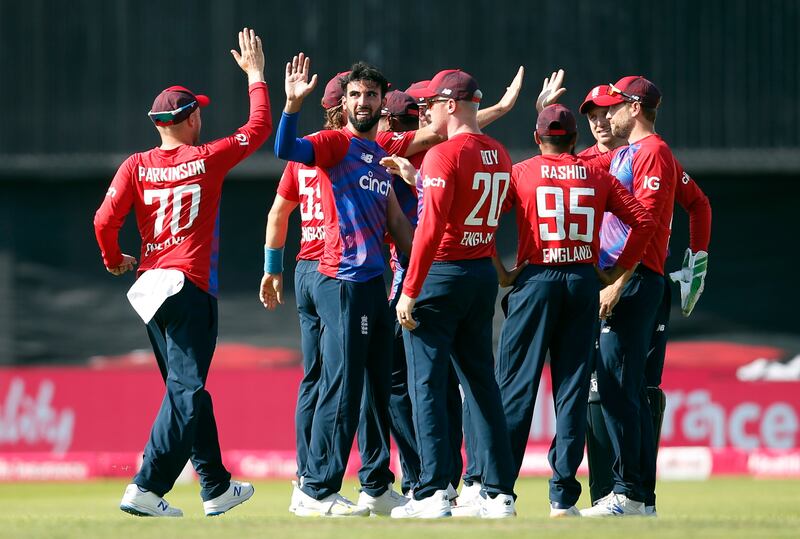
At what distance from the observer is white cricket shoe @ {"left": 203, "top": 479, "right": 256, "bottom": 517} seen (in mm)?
8336

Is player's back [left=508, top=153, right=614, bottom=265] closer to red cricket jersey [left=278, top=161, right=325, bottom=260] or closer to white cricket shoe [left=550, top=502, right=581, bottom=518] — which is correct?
red cricket jersey [left=278, top=161, right=325, bottom=260]

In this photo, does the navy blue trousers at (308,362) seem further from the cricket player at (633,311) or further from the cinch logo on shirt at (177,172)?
the cricket player at (633,311)

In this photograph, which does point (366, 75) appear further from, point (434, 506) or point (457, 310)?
point (434, 506)

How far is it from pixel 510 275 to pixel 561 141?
0.85 meters

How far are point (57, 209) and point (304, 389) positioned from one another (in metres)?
10.4

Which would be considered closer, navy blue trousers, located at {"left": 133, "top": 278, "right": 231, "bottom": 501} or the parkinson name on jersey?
navy blue trousers, located at {"left": 133, "top": 278, "right": 231, "bottom": 501}

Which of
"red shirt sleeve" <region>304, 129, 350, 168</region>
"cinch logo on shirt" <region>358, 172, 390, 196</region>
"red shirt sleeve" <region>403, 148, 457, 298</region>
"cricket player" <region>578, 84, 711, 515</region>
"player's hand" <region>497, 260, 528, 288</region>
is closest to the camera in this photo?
"red shirt sleeve" <region>403, 148, 457, 298</region>

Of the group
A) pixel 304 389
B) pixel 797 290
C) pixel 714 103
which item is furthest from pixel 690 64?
pixel 304 389

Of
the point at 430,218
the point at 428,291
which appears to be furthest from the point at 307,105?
the point at 430,218

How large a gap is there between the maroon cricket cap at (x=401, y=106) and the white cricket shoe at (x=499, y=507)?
8.86 ft

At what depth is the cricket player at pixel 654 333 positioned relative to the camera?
8.76 meters

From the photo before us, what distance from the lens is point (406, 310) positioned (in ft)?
24.7

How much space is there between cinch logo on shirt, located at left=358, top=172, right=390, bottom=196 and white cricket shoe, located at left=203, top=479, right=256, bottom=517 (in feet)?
6.44

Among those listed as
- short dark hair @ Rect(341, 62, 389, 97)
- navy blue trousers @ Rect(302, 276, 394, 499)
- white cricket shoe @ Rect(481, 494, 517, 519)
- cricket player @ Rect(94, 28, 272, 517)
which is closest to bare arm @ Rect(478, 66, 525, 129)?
short dark hair @ Rect(341, 62, 389, 97)
